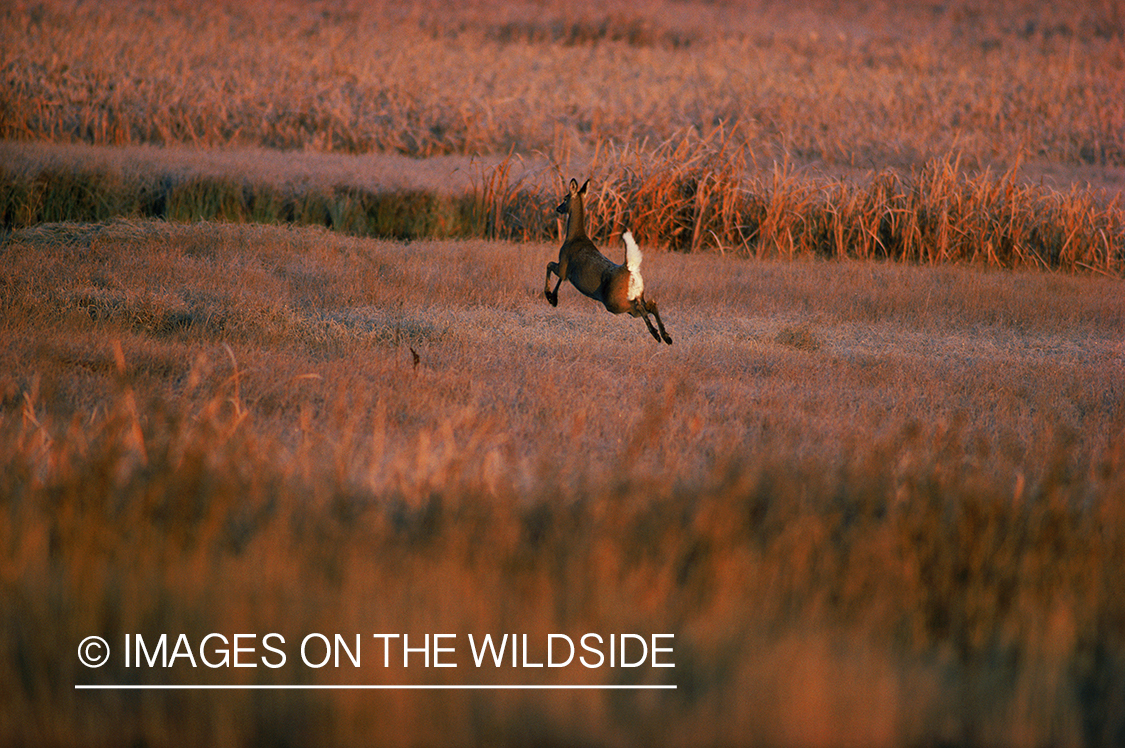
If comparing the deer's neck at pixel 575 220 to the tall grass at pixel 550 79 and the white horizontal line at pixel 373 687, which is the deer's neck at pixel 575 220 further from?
the tall grass at pixel 550 79

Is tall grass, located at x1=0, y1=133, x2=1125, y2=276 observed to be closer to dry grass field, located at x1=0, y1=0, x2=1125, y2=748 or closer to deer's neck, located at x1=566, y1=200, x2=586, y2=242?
dry grass field, located at x1=0, y1=0, x2=1125, y2=748

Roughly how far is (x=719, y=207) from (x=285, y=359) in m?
6.25

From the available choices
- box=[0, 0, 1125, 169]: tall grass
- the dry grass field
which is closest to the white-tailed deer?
the dry grass field

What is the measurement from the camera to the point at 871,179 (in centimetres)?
1159

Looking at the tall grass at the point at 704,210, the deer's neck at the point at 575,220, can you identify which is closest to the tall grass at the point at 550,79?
the tall grass at the point at 704,210

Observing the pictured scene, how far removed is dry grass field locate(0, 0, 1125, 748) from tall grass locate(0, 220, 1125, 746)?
0.05 ft

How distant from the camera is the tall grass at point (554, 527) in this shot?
80.6 inches

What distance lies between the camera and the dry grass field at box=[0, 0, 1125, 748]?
2123 mm

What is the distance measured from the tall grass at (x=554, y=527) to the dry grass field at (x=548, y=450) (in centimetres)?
2

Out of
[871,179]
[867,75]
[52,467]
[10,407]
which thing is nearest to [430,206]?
[871,179]

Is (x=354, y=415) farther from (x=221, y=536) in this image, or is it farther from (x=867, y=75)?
(x=867, y=75)

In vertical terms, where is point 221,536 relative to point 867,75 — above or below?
below

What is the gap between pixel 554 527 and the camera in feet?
9.41

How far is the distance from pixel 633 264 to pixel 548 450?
35.5 inches
